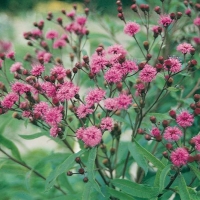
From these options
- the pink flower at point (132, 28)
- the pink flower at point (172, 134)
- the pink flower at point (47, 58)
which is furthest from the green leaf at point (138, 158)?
the pink flower at point (47, 58)

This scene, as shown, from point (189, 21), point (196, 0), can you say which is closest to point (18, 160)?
point (189, 21)

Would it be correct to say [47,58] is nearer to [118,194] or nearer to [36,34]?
[36,34]

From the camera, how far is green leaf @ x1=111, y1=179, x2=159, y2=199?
5.40ft

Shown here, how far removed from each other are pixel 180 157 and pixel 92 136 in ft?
1.02

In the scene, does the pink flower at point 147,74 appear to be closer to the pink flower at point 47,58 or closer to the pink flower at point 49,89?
the pink flower at point 49,89

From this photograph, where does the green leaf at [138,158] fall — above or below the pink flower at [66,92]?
below

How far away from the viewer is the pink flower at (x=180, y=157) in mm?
1480

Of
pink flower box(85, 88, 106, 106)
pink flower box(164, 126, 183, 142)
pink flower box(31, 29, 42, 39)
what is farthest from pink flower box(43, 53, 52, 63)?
pink flower box(164, 126, 183, 142)

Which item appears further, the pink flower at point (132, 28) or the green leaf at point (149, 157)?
the pink flower at point (132, 28)

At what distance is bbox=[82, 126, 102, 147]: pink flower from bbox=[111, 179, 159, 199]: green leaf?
268 millimetres

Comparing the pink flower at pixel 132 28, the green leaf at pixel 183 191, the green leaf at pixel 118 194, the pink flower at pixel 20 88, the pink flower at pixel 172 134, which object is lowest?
the green leaf at pixel 118 194

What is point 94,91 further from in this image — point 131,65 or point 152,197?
point 152,197

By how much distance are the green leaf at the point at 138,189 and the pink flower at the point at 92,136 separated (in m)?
0.27

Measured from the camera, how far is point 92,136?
1533mm
